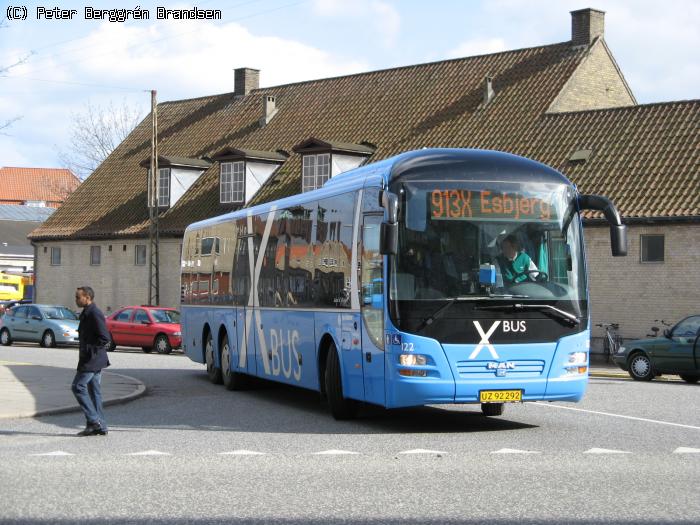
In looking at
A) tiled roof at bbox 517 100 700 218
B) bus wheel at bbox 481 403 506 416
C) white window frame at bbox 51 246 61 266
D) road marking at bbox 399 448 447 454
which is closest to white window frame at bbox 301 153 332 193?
tiled roof at bbox 517 100 700 218

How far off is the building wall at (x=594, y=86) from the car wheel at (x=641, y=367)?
49.6 ft

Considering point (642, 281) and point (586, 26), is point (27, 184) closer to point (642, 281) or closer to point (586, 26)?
point (586, 26)

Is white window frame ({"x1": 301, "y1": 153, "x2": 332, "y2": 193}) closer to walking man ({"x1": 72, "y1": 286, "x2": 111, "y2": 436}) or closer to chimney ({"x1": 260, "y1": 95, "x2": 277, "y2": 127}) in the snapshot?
chimney ({"x1": 260, "y1": 95, "x2": 277, "y2": 127})

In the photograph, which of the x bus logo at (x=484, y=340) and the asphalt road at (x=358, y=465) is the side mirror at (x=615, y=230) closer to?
the x bus logo at (x=484, y=340)

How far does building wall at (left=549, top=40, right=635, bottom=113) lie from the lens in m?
40.2

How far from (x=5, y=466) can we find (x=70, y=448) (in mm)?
1524

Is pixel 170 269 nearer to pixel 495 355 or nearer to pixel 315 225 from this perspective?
pixel 315 225

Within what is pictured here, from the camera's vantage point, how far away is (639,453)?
12164 millimetres

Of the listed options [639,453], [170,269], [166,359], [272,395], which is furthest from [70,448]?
[170,269]

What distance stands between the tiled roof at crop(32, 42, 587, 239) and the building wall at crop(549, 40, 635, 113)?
15.0 inches

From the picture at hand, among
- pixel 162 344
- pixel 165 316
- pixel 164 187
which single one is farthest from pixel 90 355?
pixel 164 187

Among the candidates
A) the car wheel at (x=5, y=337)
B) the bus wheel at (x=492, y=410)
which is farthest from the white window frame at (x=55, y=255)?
the bus wheel at (x=492, y=410)

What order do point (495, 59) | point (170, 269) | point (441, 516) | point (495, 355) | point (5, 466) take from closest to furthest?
1. point (441, 516)
2. point (5, 466)
3. point (495, 355)
4. point (495, 59)
5. point (170, 269)

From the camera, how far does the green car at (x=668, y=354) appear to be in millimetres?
24688
